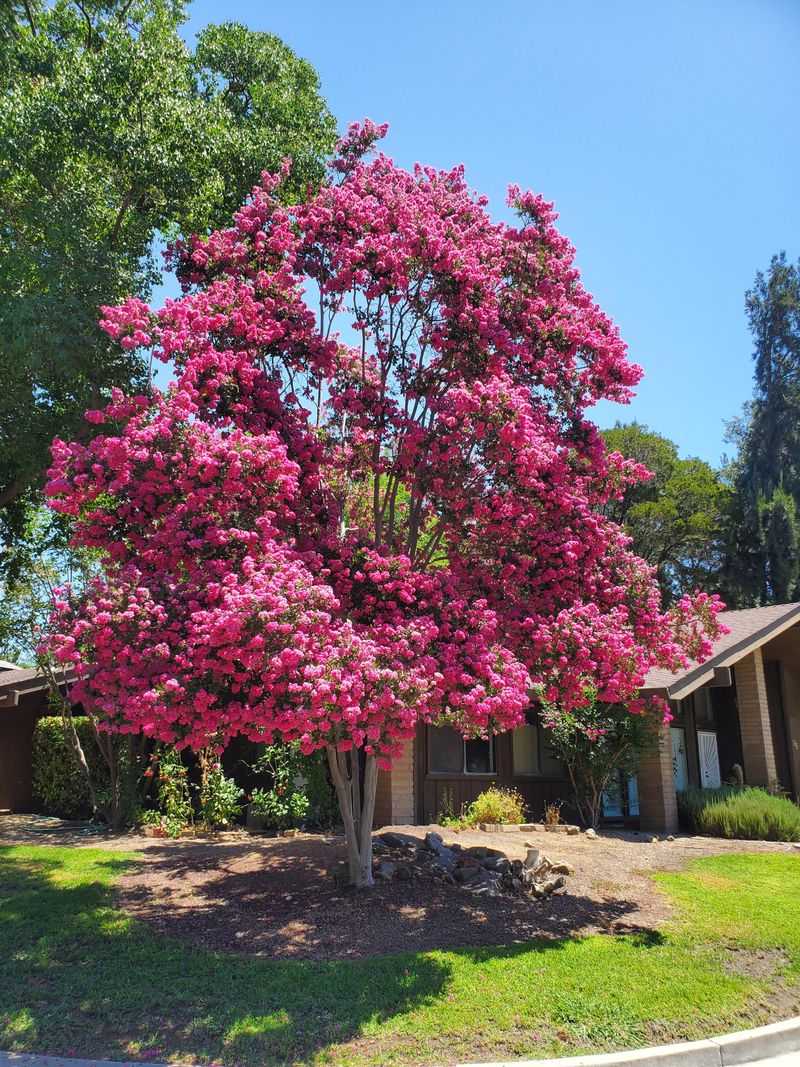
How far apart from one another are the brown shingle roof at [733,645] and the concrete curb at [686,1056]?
8.09m

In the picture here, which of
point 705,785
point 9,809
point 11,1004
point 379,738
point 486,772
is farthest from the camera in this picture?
point 9,809

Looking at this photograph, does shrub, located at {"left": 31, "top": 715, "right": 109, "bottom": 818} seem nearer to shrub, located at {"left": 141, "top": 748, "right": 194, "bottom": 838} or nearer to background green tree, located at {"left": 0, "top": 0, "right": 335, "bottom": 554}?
shrub, located at {"left": 141, "top": 748, "right": 194, "bottom": 838}

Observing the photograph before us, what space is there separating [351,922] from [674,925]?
3546 millimetres

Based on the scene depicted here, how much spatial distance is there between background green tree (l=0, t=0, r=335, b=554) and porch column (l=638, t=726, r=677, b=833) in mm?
11786

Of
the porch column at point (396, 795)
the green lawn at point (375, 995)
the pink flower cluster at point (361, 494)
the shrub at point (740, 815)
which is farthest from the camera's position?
the porch column at point (396, 795)

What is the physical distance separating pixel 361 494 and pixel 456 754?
7238mm

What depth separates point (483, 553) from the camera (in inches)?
418

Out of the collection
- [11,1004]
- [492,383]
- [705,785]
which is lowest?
[11,1004]

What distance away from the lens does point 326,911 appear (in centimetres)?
929

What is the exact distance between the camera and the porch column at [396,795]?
1549cm

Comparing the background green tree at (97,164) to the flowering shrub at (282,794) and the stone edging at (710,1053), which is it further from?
the stone edging at (710,1053)

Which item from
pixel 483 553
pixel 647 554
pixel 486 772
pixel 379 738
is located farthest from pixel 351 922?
pixel 647 554

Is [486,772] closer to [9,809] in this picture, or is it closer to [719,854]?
[719,854]

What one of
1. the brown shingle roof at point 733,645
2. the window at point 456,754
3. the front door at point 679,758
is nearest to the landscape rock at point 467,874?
the brown shingle roof at point 733,645
